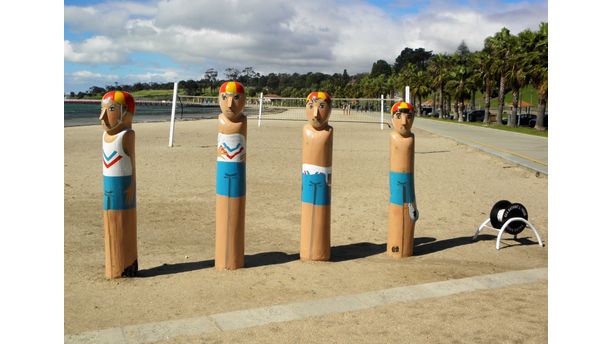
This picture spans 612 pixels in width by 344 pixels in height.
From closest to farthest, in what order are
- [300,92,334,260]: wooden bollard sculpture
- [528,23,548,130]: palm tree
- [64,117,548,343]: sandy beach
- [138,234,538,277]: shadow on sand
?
[64,117,548,343]: sandy beach < [138,234,538,277]: shadow on sand < [300,92,334,260]: wooden bollard sculpture < [528,23,548,130]: palm tree

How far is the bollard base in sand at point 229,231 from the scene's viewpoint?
548cm

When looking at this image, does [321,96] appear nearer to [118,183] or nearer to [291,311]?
[118,183]

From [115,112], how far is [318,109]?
1985 millimetres

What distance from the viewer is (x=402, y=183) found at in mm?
6055

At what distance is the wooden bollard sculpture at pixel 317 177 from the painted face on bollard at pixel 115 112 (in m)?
1.78

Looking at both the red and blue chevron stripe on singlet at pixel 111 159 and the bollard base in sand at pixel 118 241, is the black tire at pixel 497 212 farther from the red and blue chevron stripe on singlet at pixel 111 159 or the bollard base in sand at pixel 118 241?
the red and blue chevron stripe on singlet at pixel 111 159

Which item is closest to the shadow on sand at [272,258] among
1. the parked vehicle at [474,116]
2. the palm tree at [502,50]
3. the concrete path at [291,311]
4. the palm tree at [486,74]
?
the concrete path at [291,311]

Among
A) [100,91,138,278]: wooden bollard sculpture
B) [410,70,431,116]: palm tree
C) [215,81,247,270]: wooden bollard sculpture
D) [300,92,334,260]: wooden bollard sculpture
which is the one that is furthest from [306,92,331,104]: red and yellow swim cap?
[410,70,431,116]: palm tree

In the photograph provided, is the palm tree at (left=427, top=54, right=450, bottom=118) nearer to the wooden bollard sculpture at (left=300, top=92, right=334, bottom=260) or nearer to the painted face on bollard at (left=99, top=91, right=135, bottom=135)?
the wooden bollard sculpture at (left=300, top=92, right=334, bottom=260)

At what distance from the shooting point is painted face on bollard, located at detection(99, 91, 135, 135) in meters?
5.08

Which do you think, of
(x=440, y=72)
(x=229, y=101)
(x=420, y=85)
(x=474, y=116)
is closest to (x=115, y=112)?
(x=229, y=101)

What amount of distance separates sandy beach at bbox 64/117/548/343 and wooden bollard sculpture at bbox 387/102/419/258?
25cm

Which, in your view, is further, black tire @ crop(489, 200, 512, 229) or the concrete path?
black tire @ crop(489, 200, 512, 229)

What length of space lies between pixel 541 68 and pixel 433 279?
99.2 ft
